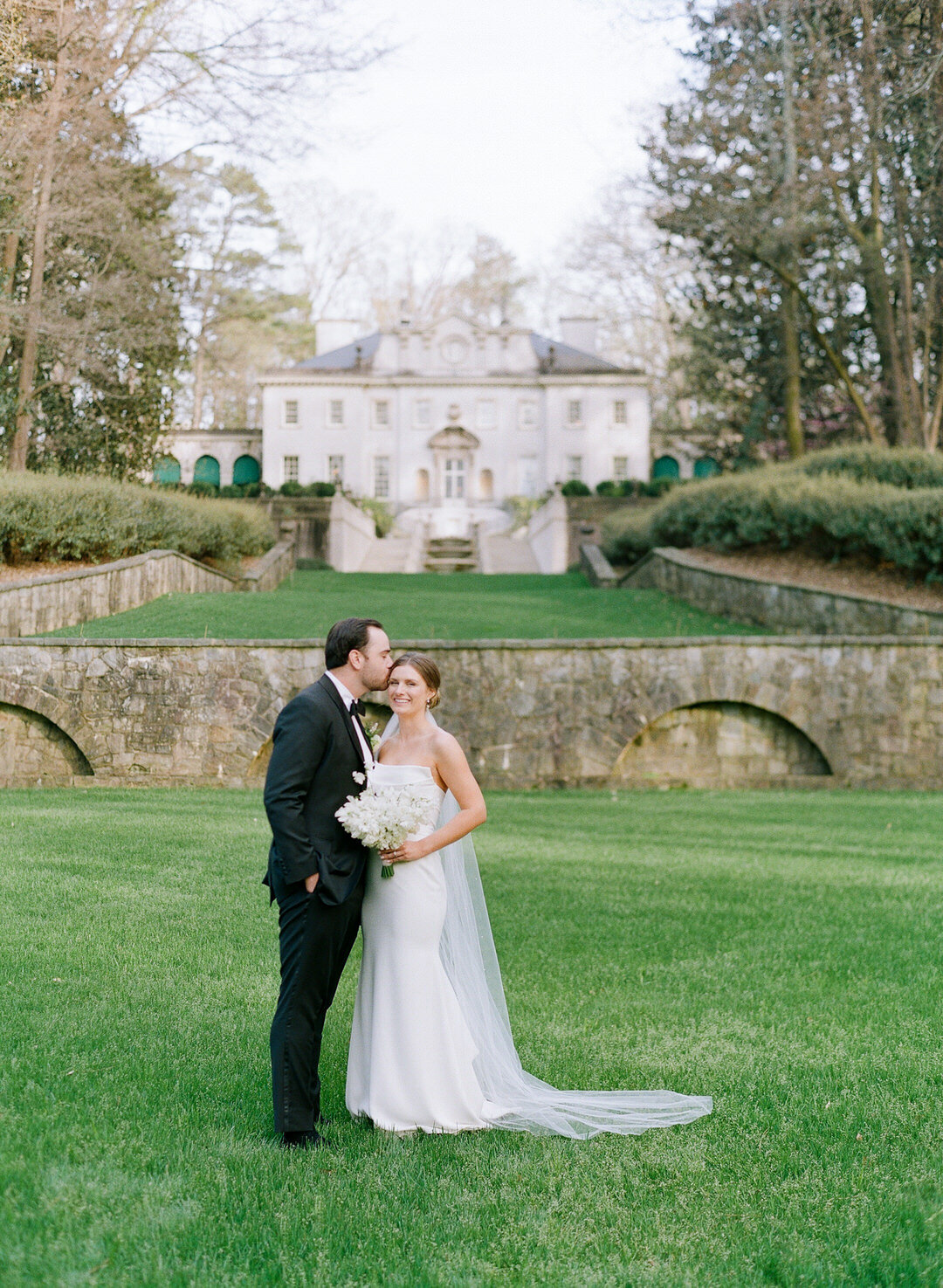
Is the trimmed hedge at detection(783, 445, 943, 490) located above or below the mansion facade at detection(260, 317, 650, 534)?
below

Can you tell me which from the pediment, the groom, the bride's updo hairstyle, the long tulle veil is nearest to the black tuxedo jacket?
the groom

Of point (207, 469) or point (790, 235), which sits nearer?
point (790, 235)

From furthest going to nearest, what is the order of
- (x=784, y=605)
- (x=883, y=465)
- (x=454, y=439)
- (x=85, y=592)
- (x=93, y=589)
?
(x=454, y=439), (x=883, y=465), (x=784, y=605), (x=93, y=589), (x=85, y=592)

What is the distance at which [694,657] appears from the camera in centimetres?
1466

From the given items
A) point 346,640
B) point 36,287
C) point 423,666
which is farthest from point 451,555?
point 346,640

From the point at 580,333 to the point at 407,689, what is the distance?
49828 mm

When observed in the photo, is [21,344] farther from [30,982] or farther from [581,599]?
[30,982]

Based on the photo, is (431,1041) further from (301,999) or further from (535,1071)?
(535,1071)

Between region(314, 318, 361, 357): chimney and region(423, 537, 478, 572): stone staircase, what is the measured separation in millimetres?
17357

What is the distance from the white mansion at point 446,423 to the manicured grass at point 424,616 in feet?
87.2

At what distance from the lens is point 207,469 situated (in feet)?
167

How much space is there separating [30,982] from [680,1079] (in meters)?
3.10

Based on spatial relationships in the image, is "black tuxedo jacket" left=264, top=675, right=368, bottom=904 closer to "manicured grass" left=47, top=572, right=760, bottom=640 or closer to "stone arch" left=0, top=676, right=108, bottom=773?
"stone arch" left=0, top=676, right=108, bottom=773

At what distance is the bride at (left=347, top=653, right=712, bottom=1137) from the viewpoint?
4.43 meters
